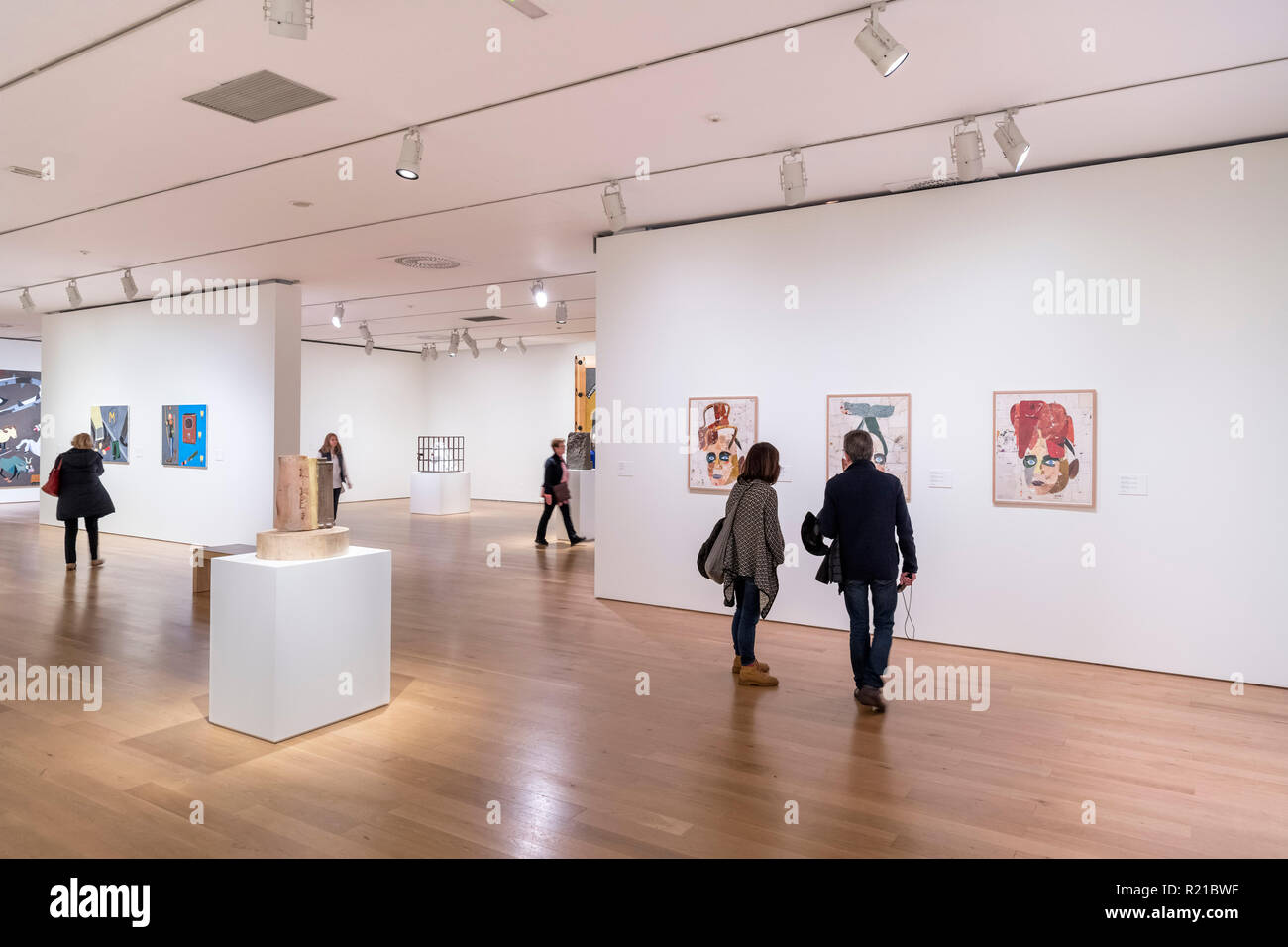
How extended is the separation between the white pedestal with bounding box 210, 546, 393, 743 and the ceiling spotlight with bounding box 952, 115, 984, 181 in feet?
15.2

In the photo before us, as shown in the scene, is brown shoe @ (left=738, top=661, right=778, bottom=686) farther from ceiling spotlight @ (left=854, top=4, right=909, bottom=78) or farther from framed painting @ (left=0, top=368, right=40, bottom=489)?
framed painting @ (left=0, top=368, right=40, bottom=489)

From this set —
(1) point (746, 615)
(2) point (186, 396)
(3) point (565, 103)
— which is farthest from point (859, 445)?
(2) point (186, 396)

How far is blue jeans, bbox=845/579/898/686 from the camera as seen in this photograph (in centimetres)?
509

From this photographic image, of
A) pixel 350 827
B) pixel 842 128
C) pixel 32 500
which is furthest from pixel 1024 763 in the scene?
pixel 32 500

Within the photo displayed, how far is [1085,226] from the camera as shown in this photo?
20.5 feet

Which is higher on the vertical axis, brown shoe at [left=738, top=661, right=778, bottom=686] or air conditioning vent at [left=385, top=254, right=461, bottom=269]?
air conditioning vent at [left=385, top=254, right=461, bottom=269]

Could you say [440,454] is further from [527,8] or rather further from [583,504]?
[527,8]

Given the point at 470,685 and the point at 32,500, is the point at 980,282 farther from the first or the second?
the point at 32,500

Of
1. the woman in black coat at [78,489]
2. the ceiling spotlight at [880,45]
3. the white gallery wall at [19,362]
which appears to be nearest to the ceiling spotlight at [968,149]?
the ceiling spotlight at [880,45]

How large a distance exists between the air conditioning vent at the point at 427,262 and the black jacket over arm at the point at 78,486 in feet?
14.7

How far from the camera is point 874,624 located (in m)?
5.16

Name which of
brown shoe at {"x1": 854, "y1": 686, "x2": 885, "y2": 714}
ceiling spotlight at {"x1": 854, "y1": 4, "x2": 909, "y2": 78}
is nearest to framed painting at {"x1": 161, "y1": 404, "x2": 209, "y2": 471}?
brown shoe at {"x1": 854, "y1": 686, "x2": 885, "y2": 714}

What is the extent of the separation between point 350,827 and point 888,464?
5.09m

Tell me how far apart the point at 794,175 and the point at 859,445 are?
2279mm
